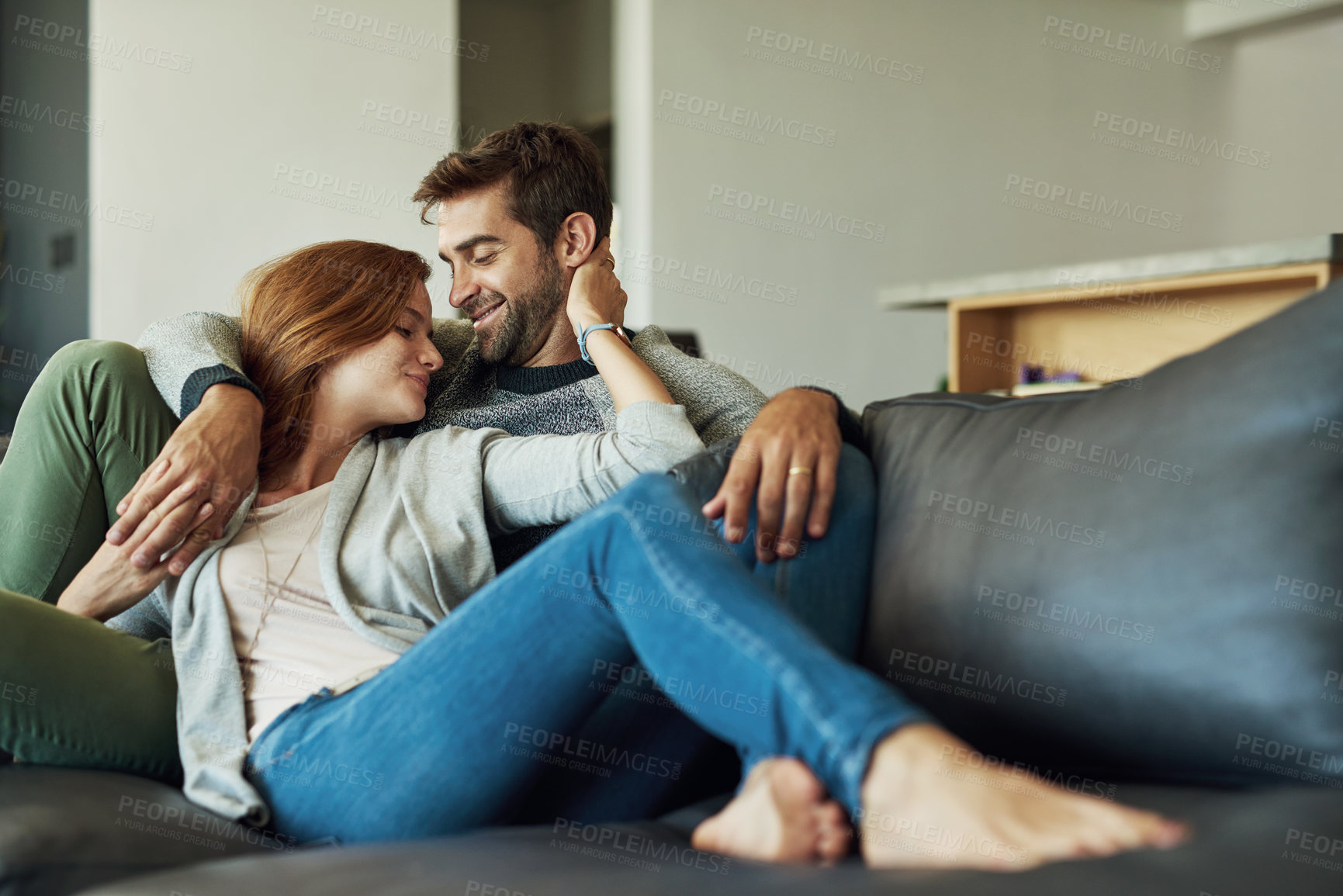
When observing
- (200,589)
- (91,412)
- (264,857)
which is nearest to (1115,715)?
(264,857)

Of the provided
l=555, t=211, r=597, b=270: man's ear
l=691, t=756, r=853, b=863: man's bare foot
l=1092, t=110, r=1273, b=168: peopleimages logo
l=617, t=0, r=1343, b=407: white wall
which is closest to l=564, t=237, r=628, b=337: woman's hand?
l=555, t=211, r=597, b=270: man's ear

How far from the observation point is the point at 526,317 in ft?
6.15

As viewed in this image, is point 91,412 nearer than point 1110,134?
Yes

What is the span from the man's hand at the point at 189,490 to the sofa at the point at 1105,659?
27 centimetres

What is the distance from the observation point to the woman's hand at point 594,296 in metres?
1.73

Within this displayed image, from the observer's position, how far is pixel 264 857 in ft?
2.69

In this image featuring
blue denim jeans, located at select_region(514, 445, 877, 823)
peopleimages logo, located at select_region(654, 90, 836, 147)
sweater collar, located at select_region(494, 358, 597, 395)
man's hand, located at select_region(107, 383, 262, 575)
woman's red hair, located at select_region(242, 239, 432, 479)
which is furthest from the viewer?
peopleimages logo, located at select_region(654, 90, 836, 147)

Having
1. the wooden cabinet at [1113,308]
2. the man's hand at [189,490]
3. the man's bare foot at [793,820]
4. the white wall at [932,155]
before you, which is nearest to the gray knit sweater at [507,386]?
the man's hand at [189,490]

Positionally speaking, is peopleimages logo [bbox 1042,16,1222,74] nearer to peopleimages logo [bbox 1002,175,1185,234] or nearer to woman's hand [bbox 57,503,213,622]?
peopleimages logo [bbox 1002,175,1185,234]

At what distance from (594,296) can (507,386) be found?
0.22 meters

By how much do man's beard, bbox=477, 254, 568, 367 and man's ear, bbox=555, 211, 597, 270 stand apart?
0.8 inches

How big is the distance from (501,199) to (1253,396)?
1.32 metres

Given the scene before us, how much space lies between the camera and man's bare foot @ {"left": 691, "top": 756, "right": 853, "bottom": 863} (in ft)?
2.54

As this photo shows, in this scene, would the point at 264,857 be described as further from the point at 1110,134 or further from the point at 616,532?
the point at 1110,134
